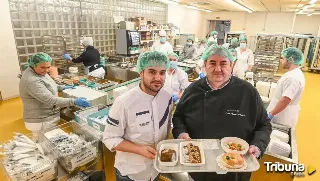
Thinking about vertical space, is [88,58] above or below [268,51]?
below

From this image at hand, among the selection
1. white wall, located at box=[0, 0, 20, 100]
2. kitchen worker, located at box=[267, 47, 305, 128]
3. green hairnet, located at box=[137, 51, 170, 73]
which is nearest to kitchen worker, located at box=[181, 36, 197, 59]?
kitchen worker, located at box=[267, 47, 305, 128]

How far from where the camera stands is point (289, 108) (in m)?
2.67

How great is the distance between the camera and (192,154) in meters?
1.42

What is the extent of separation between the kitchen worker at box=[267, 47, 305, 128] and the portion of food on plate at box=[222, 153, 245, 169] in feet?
4.90

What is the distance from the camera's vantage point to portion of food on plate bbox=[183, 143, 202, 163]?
1.40m

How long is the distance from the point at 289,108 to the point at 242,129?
1612 mm

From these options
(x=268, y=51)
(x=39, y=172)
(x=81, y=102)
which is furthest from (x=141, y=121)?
(x=268, y=51)

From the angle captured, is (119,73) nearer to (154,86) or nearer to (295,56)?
(295,56)

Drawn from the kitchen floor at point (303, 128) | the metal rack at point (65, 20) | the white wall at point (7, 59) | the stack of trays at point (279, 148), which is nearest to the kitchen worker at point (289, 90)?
the stack of trays at point (279, 148)

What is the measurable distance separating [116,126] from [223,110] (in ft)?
2.59

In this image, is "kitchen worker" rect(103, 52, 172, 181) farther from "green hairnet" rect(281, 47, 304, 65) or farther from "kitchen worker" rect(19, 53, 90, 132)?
"green hairnet" rect(281, 47, 304, 65)

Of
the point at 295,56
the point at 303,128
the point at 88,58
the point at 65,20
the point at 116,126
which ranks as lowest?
the point at 303,128

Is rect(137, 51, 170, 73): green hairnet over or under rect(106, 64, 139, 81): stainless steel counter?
over

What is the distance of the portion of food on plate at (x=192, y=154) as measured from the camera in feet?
4.58
